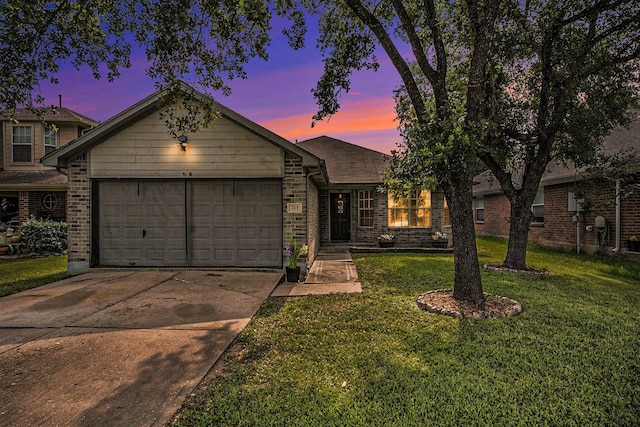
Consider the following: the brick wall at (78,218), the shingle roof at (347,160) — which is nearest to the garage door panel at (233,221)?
the brick wall at (78,218)

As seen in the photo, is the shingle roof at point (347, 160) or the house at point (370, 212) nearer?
the house at point (370, 212)

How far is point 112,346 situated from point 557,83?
1021cm

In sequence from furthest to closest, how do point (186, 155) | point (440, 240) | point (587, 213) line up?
point (440, 240), point (587, 213), point (186, 155)

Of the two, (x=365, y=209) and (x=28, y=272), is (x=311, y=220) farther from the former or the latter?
(x=28, y=272)

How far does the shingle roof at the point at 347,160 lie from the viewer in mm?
13633

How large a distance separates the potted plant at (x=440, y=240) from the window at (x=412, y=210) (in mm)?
609

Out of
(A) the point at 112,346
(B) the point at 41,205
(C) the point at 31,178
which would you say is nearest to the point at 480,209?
(A) the point at 112,346

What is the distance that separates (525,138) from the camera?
8.44 meters

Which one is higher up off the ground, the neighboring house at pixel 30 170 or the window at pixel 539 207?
the neighboring house at pixel 30 170

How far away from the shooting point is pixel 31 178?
13.9 m

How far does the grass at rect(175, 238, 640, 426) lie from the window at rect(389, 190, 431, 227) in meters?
7.57

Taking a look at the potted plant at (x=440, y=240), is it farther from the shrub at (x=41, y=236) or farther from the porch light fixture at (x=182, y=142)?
the shrub at (x=41, y=236)

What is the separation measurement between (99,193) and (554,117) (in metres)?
11.5

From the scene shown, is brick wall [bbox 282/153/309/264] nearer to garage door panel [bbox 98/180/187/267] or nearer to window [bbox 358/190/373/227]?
garage door panel [bbox 98/180/187/267]
